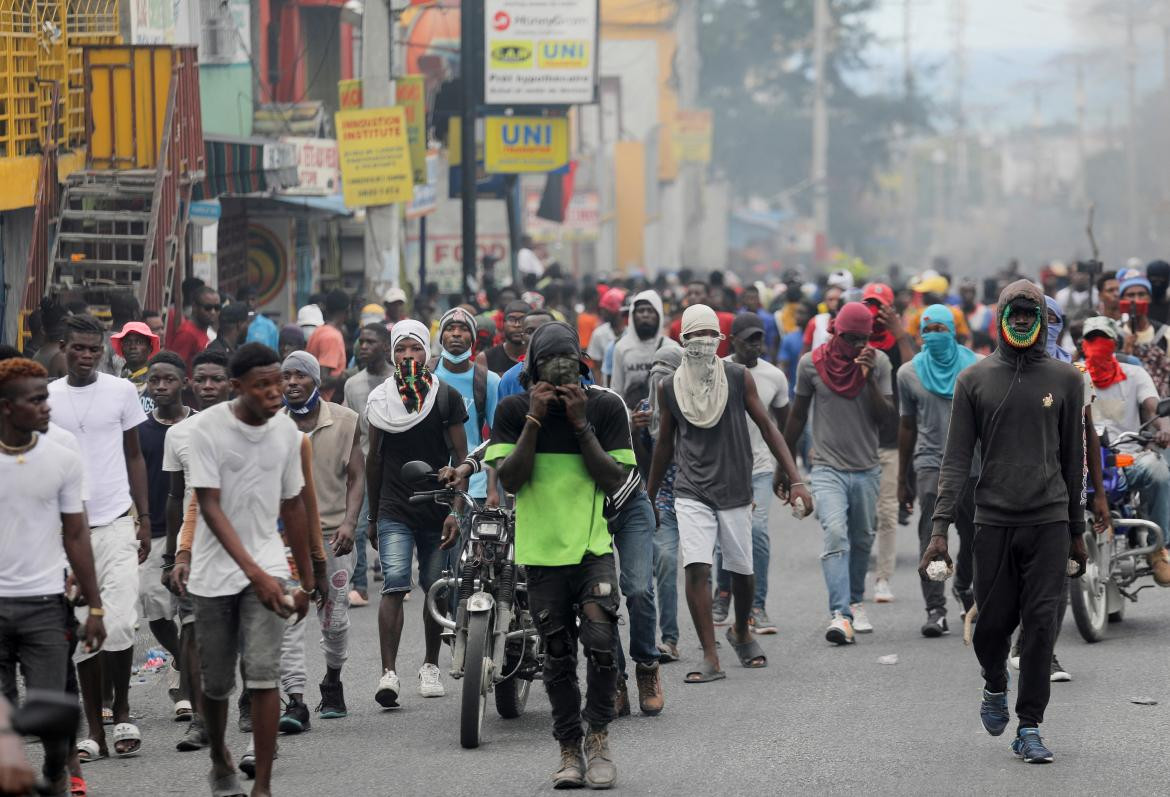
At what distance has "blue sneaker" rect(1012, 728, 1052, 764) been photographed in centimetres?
782

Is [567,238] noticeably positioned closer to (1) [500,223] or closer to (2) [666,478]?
(1) [500,223]

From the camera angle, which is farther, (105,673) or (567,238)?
(567,238)

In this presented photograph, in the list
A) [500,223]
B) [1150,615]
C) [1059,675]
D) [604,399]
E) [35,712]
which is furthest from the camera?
[500,223]

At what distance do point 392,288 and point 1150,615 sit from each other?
11607 mm

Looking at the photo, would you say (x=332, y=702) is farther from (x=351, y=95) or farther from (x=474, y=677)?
(x=351, y=95)

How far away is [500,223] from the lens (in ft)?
144

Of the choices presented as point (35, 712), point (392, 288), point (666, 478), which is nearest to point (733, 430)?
point (666, 478)

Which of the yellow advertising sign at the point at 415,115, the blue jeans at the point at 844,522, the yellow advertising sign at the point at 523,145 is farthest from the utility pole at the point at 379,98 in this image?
the blue jeans at the point at 844,522

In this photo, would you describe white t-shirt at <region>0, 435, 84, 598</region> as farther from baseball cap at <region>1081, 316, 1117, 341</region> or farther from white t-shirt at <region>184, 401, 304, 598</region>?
baseball cap at <region>1081, 316, 1117, 341</region>

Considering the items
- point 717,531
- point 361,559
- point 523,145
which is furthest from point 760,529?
point 523,145

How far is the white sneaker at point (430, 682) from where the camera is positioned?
9586 mm

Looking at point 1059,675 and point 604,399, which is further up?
point 604,399

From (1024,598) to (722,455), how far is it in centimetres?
244

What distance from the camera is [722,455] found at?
9969 mm
